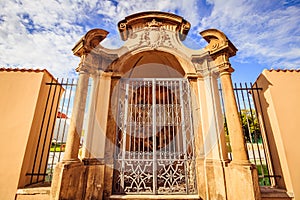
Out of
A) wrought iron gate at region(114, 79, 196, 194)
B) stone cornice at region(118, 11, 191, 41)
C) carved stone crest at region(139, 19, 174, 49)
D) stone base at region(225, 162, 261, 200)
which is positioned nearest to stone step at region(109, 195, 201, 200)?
wrought iron gate at region(114, 79, 196, 194)

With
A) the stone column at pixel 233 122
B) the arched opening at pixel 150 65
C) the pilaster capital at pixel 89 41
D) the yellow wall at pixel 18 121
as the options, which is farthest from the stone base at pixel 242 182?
the yellow wall at pixel 18 121

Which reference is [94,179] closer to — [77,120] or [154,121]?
[77,120]

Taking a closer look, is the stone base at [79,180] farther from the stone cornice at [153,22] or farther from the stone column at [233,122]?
the stone cornice at [153,22]

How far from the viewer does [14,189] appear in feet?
11.8

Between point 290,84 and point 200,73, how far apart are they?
2.51 meters

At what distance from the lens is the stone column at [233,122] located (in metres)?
3.60

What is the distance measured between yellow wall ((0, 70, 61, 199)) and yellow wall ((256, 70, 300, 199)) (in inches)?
253

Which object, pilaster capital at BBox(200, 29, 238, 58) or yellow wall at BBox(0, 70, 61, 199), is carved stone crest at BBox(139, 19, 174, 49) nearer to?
pilaster capital at BBox(200, 29, 238, 58)

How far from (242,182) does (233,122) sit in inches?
52.6

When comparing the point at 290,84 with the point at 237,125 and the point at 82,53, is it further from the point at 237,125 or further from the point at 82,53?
the point at 82,53

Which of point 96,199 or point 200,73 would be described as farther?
point 200,73

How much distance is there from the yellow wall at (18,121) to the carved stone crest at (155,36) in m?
3.23

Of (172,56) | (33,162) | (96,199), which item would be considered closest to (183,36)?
(172,56)

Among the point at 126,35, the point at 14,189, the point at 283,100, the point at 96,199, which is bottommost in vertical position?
the point at 96,199
